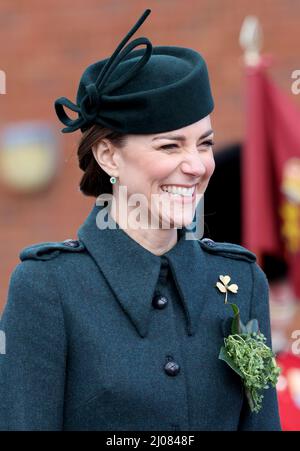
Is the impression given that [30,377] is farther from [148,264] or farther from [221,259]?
[221,259]

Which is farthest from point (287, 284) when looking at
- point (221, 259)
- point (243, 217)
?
point (221, 259)

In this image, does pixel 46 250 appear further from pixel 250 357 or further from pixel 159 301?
pixel 250 357

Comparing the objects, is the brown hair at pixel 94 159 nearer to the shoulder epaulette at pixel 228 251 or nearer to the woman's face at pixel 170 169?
the woman's face at pixel 170 169

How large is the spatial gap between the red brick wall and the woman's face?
13.0ft

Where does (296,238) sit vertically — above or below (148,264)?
below

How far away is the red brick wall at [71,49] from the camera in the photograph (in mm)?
6840

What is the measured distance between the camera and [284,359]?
467cm

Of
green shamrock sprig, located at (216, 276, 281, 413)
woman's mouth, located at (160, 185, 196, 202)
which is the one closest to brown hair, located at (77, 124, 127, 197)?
woman's mouth, located at (160, 185, 196, 202)

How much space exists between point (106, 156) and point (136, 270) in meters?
0.27

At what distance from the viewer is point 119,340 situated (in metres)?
2.84

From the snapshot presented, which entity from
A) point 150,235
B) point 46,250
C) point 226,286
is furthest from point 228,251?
Answer: point 46,250

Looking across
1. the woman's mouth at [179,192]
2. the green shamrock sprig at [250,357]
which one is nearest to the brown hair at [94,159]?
the woman's mouth at [179,192]

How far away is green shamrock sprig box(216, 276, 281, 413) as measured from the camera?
2.89 meters

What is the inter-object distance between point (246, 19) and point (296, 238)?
175 centimetres
